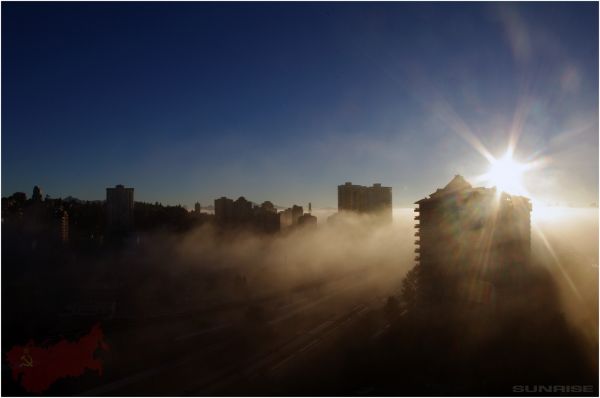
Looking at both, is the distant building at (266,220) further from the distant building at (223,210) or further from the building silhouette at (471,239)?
the building silhouette at (471,239)

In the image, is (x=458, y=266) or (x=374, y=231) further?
(x=374, y=231)

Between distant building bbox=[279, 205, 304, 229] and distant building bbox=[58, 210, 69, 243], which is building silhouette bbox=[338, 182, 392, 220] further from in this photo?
distant building bbox=[58, 210, 69, 243]

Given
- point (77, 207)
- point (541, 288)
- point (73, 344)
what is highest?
point (77, 207)

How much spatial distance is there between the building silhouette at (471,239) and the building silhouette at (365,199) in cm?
6024

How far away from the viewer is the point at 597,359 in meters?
23.2

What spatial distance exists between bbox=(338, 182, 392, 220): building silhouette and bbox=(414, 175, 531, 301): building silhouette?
60239mm

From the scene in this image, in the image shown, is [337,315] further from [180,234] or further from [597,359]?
[180,234]

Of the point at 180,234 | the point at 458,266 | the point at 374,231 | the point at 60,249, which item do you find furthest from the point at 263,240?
the point at 458,266

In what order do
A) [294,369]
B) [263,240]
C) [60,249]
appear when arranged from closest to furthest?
[294,369] < [60,249] < [263,240]

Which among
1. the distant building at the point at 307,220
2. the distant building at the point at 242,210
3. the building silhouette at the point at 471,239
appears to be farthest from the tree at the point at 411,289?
the distant building at the point at 307,220

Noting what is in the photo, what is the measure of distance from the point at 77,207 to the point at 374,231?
2738 inches

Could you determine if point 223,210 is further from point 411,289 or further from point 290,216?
point 411,289

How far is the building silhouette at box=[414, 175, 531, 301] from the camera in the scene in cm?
3238

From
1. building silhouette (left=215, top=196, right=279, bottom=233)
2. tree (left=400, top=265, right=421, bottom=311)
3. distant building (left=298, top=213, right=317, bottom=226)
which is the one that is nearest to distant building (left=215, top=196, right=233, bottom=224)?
building silhouette (left=215, top=196, right=279, bottom=233)
